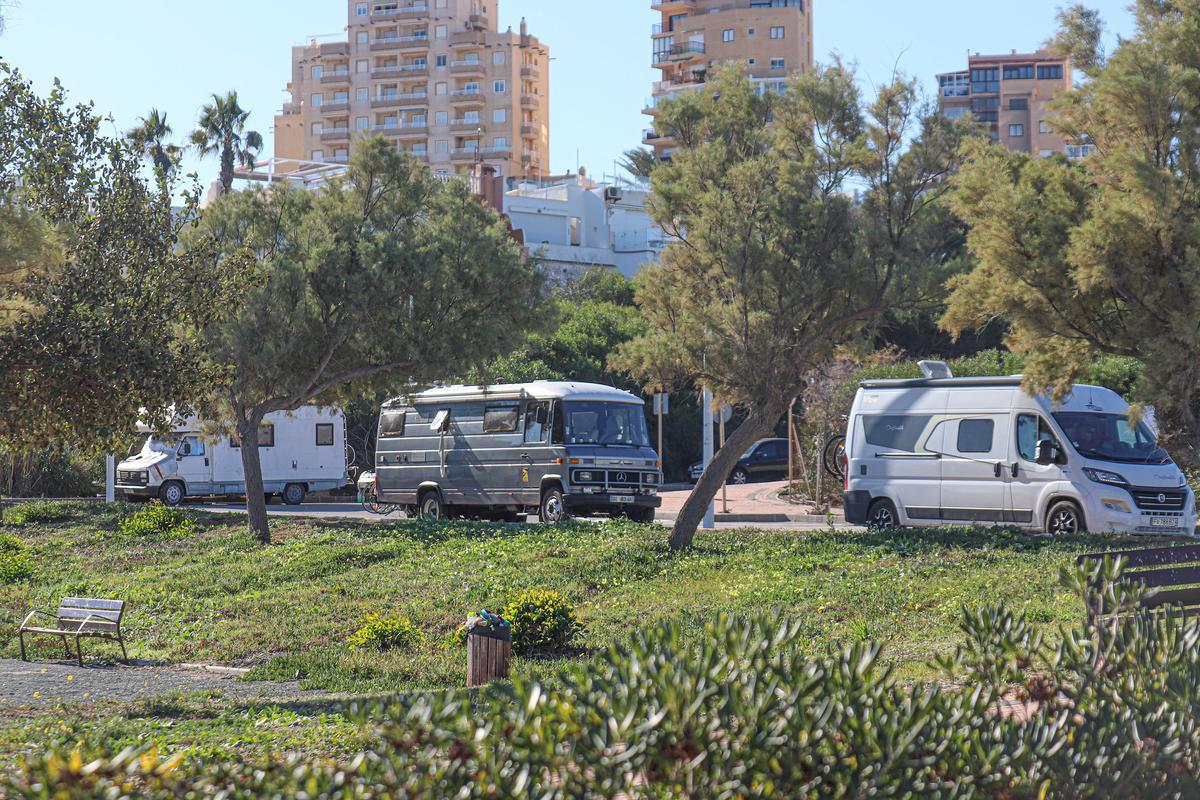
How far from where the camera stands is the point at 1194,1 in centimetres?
1452

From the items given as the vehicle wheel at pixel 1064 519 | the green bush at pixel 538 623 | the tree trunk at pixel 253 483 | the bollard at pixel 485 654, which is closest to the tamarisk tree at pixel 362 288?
the tree trunk at pixel 253 483

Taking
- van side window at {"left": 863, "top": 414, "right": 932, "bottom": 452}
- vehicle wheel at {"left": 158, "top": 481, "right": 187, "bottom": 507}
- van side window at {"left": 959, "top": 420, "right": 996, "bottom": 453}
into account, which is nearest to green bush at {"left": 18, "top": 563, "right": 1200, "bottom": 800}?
van side window at {"left": 959, "top": 420, "right": 996, "bottom": 453}

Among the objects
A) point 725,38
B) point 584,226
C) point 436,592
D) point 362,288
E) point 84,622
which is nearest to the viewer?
point 84,622

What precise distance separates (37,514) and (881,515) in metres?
16.7

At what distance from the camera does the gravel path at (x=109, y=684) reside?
1037 cm

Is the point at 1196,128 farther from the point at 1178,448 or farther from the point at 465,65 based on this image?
the point at 465,65

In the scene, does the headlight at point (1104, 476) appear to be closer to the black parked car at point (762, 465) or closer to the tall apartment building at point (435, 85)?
the black parked car at point (762, 465)

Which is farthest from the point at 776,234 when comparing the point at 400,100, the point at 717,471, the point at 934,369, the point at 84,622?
the point at 400,100

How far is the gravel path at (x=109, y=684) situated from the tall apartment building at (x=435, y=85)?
10113 centimetres

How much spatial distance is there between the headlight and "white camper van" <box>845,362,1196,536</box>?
0.02 m

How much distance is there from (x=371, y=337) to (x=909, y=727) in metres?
19.2

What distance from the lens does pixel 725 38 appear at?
10544 centimetres

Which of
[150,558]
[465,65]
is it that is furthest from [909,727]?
[465,65]

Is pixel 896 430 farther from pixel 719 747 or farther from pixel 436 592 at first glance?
pixel 719 747
